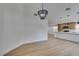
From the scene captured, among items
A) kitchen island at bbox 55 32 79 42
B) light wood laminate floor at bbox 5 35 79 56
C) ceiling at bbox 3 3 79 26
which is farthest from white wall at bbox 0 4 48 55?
kitchen island at bbox 55 32 79 42

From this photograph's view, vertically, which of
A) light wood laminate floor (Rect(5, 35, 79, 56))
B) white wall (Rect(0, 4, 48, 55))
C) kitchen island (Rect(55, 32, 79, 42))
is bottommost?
light wood laminate floor (Rect(5, 35, 79, 56))

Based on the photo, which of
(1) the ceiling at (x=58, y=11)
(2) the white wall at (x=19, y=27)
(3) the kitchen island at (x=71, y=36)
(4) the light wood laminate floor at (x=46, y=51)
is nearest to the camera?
(4) the light wood laminate floor at (x=46, y=51)

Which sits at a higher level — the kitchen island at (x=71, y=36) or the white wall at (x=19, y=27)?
the white wall at (x=19, y=27)

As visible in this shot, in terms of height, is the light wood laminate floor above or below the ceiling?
below

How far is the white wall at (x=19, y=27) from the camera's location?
404 centimetres

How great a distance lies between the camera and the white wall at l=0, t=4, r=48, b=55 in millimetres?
4035

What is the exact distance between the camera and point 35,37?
6.92 metres

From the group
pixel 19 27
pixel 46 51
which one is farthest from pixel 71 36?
pixel 19 27

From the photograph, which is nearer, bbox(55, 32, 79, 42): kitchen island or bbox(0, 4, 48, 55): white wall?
bbox(0, 4, 48, 55): white wall

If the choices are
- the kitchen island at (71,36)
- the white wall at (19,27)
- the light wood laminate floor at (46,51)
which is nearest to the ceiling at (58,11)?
the white wall at (19,27)

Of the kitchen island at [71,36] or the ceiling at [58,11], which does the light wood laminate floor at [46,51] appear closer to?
the ceiling at [58,11]

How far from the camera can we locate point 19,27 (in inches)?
214

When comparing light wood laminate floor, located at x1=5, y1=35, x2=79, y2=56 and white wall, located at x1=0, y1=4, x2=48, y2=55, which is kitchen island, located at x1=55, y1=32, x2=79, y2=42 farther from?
light wood laminate floor, located at x1=5, y1=35, x2=79, y2=56

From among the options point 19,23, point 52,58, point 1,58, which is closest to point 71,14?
point 52,58
